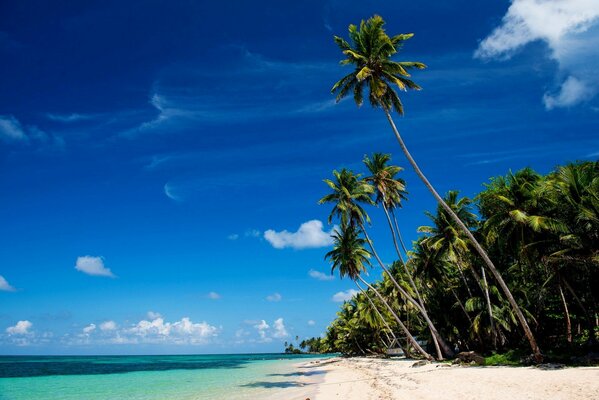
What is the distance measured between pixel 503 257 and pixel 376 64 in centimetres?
1567

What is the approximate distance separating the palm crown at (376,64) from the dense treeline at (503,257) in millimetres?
7744

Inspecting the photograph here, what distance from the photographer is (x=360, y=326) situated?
51.3m

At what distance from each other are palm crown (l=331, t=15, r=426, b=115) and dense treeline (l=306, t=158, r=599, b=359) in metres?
7.74

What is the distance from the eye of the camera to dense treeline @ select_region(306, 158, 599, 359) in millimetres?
16906

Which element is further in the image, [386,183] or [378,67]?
[386,183]

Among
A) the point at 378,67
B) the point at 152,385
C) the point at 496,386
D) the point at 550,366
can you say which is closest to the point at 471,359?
the point at 550,366

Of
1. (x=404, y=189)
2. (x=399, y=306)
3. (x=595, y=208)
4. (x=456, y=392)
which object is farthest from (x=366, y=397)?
(x=399, y=306)

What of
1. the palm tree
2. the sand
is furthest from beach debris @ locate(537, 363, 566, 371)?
the palm tree

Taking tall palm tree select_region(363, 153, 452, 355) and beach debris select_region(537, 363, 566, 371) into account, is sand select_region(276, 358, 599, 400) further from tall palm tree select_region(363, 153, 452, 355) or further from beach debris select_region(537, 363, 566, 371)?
tall palm tree select_region(363, 153, 452, 355)

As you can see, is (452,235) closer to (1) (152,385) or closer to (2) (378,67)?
(2) (378,67)

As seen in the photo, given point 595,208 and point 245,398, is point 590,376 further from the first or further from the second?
point 245,398

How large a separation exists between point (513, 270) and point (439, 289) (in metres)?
7.57

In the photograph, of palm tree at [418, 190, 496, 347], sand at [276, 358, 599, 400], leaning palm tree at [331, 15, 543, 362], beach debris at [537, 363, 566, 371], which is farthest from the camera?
palm tree at [418, 190, 496, 347]

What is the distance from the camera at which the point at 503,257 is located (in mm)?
25578
